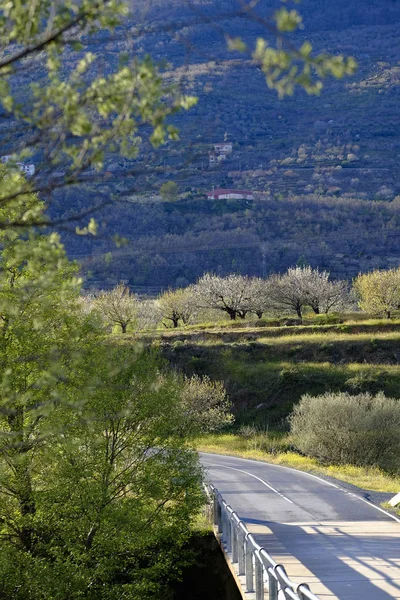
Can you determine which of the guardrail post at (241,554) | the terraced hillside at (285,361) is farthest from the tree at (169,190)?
the terraced hillside at (285,361)

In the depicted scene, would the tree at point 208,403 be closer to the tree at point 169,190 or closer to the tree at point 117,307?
the tree at point 117,307

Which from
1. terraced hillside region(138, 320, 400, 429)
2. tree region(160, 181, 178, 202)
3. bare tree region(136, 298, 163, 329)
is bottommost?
bare tree region(136, 298, 163, 329)

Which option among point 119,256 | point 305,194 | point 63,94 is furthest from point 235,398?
point 305,194

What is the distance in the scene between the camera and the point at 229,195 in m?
135

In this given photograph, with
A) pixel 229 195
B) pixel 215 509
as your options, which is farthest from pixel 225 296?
pixel 229 195

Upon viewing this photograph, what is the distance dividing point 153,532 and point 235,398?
30844 millimetres

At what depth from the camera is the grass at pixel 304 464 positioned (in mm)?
26828

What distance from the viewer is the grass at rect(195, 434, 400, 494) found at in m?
26.8

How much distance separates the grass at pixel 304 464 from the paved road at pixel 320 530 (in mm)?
1242

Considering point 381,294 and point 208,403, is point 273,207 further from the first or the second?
point 208,403

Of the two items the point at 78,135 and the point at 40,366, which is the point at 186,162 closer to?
the point at 78,135

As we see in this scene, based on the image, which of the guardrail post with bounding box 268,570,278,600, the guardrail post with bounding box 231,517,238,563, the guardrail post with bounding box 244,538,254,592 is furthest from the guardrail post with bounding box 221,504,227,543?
the guardrail post with bounding box 268,570,278,600

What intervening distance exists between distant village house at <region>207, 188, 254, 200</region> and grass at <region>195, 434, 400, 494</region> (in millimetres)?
92417

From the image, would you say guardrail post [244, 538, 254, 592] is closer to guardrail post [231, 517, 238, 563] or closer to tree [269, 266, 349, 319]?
guardrail post [231, 517, 238, 563]
